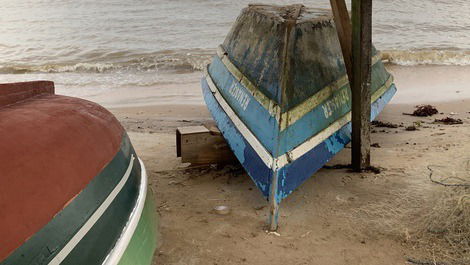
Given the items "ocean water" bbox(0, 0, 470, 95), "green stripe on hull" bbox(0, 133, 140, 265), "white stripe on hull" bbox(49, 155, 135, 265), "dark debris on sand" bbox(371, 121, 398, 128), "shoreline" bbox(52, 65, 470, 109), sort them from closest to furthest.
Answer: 1. "green stripe on hull" bbox(0, 133, 140, 265)
2. "white stripe on hull" bbox(49, 155, 135, 265)
3. "dark debris on sand" bbox(371, 121, 398, 128)
4. "shoreline" bbox(52, 65, 470, 109)
5. "ocean water" bbox(0, 0, 470, 95)

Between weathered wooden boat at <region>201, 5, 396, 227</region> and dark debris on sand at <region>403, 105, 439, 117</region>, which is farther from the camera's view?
dark debris on sand at <region>403, 105, 439, 117</region>

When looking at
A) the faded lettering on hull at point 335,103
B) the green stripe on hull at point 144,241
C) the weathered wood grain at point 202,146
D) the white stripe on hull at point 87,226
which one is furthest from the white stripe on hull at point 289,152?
the white stripe on hull at point 87,226

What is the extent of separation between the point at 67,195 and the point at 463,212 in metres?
2.80

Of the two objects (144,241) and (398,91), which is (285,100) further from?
(398,91)

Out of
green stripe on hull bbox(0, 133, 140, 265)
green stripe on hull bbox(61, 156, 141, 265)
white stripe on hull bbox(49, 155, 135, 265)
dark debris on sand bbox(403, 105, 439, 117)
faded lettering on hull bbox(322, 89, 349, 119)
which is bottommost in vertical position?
dark debris on sand bbox(403, 105, 439, 117)

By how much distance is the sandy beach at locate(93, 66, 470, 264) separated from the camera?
3721 millimetres

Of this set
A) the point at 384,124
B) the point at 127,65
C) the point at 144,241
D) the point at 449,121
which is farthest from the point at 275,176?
the point at 127,65

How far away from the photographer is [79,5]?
71.3 feet

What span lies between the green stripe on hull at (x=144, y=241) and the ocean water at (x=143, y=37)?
262 inches

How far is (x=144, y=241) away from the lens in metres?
3.29

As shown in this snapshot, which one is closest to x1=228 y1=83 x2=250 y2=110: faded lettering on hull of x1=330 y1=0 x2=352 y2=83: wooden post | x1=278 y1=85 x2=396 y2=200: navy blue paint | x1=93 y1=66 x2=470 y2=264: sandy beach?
x1=93 y1=66 x2=470 y2=264: sandy beach

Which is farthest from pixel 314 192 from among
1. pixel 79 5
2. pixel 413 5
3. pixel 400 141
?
pixel 79 5

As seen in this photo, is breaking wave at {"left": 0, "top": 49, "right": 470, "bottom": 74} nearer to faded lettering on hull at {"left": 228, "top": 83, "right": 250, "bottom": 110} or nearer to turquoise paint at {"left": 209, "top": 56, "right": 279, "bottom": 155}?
turquoise paint at {"left": 209, "top": 56, "right": 279, "bottom": 155}

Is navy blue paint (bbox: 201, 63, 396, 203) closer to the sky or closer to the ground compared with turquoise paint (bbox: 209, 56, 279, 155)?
closer to the ground
